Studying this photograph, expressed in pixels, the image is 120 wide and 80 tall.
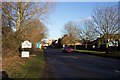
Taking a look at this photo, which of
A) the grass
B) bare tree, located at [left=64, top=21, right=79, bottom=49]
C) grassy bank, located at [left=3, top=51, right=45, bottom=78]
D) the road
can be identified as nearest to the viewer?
grassy bank, located at [left=3, top=51, right=45, bottom=78]

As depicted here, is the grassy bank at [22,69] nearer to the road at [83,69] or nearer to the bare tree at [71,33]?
the road at [83,69]

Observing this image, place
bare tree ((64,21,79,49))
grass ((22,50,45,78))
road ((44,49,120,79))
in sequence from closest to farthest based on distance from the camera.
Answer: grass ((22,50,45,78)), road ((44,49,120,79)), bare tree ((64,21,79,49))

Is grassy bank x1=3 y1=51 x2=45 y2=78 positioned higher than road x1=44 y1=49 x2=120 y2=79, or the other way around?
grassy bank x1=3 y1=51 x2=45 y2=78

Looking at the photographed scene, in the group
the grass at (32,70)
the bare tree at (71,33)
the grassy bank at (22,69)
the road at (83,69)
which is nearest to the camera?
the grassy bank at (22,69)

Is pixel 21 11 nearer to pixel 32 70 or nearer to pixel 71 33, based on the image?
pixel 32 70

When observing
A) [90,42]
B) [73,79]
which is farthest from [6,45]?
[90,42]

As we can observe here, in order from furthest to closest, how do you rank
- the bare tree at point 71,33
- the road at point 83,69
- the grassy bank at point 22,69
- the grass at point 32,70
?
1. the bare tree at point 71,33
2. the road at point 83,69
3. the grass at point 32,70
4. the grassy bank at point 22,69

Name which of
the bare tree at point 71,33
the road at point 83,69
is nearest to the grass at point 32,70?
the road at point 83,69

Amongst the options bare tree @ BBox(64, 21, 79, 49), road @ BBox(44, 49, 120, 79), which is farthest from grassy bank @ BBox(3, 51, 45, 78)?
bare tree @ BBox(64, 21, 79, 49)

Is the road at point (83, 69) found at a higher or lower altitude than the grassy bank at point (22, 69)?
lower

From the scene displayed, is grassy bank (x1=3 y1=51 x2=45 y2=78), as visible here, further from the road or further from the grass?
the road

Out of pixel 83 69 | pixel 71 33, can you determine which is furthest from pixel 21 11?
pixel 71 33

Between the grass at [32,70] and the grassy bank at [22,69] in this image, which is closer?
the grassy bank at [22,69]

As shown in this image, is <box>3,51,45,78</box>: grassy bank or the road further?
the road
